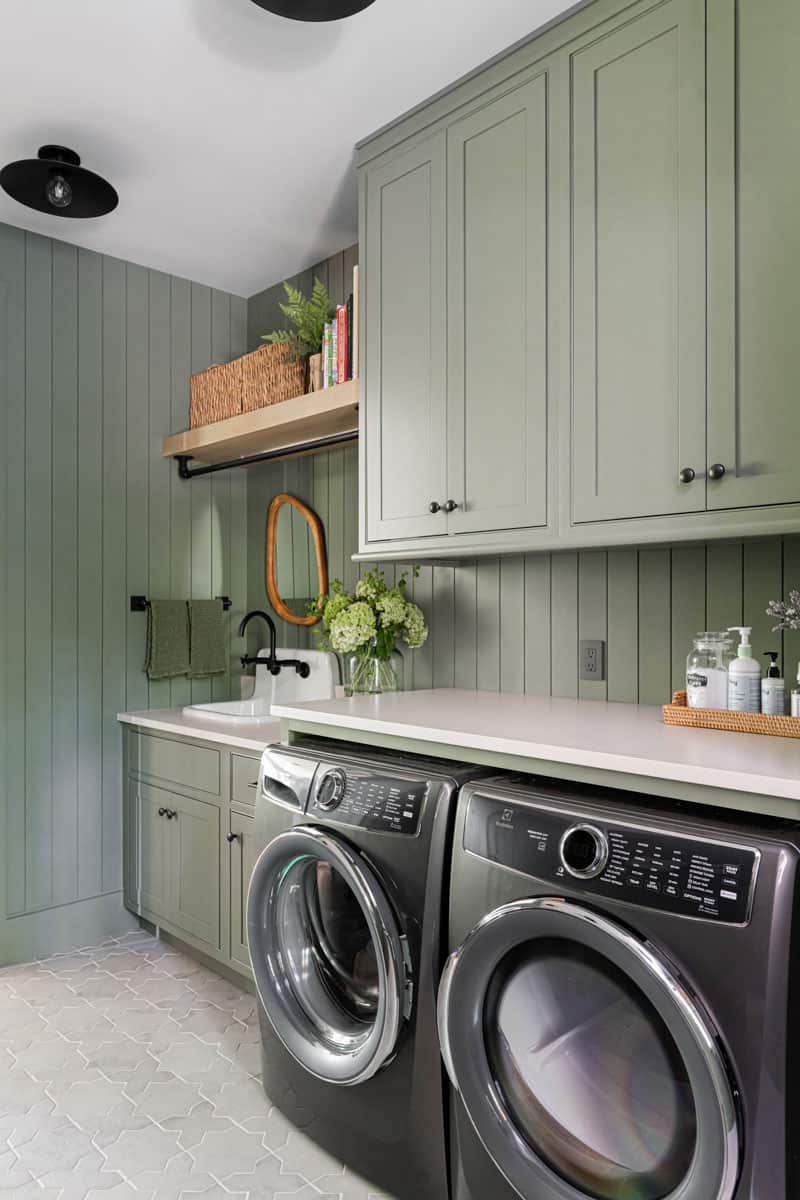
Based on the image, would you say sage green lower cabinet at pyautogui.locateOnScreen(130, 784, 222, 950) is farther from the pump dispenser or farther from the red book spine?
the pump dispenser

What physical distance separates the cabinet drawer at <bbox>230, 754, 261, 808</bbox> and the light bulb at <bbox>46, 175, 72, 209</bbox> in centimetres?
177

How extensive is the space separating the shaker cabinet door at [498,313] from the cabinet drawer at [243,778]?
3.31ft

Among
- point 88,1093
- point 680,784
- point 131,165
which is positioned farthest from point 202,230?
point 88,1093

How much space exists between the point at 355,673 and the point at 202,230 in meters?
1.73

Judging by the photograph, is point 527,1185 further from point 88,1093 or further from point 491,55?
point 491,55

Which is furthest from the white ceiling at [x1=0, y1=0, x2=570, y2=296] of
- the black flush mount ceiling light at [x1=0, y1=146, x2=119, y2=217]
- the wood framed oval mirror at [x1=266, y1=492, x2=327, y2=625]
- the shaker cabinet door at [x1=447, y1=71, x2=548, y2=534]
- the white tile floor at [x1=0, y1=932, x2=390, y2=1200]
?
the white tile floor at [x1=0, y1=932, x2=390, y2=1200]

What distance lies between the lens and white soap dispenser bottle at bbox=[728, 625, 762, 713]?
5.55ft

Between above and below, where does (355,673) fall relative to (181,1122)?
above

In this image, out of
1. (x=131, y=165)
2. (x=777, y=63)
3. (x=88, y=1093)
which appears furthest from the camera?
(x=131, y=165)

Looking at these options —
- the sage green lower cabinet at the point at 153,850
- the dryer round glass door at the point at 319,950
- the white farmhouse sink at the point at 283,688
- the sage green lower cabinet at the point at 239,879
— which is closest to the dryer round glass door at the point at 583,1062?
the dryer round glass door at the point at 319,950

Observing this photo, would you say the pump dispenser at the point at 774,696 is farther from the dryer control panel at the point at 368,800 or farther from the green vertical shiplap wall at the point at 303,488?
the green vertical shiplap wall at the point at 303,488

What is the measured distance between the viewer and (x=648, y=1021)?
1285 millimetres

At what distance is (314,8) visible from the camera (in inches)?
66.9

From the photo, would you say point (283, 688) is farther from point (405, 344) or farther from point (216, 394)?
point (405, 344)
